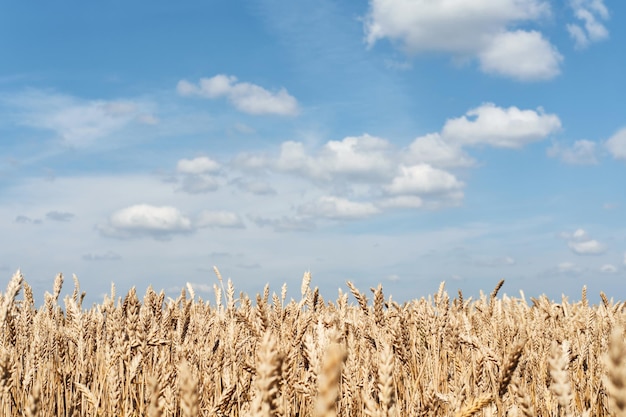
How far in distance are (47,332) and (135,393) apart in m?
1.60

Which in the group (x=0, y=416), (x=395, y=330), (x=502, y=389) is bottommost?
(x=0, y=416)

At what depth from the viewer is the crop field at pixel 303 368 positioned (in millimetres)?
1103

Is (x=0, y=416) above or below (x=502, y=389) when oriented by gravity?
below

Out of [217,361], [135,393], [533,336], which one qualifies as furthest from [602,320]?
[135,393]

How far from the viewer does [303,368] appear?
3.77 meters

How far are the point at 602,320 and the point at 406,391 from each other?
3.59m

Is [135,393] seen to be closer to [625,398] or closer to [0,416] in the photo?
[0,416]

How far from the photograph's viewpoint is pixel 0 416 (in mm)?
2740

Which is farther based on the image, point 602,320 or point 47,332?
point 602,320

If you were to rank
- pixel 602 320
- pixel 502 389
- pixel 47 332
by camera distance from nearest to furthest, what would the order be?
1. pixel 502 389
2. pixel 47 332
3. pixel 602 320

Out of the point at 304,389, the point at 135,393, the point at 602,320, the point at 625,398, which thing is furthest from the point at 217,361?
the point at 602,320

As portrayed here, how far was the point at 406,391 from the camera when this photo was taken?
10.5 ft

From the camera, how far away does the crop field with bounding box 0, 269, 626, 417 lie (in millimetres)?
1103

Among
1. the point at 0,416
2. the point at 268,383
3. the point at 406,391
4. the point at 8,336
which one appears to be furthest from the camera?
the point at 8,336
